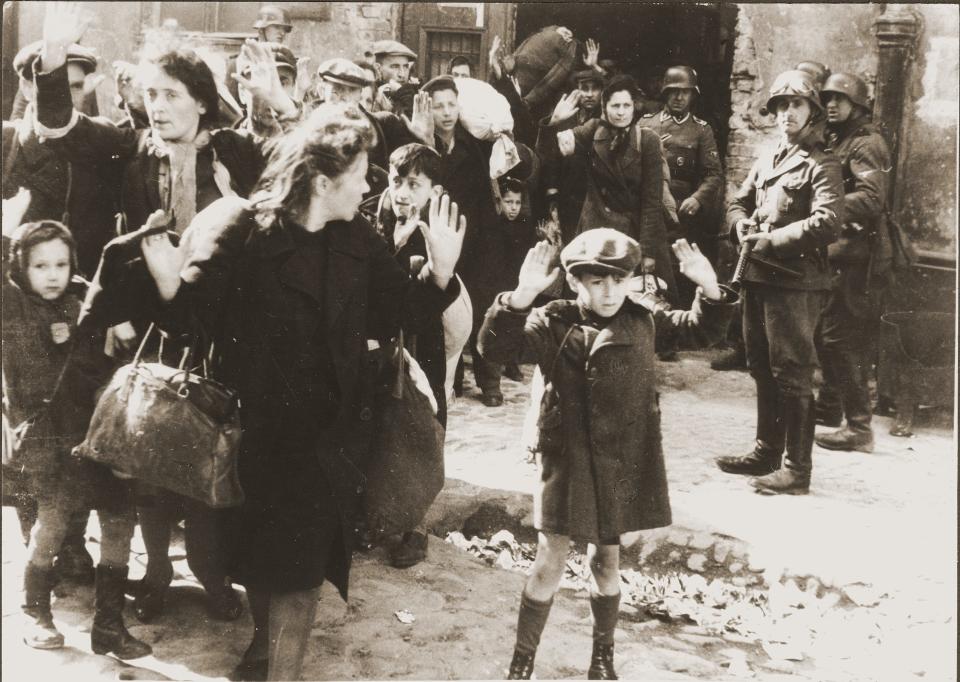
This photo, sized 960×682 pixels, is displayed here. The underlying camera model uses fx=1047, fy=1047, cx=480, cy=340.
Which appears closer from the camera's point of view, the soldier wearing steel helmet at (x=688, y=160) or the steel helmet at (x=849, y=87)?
the steel helmet at (x=849, y=87)

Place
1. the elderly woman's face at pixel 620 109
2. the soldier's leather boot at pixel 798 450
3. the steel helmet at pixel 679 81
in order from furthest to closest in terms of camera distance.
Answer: the steel helmet at pixel 679 81 → the soldier's leather boot at pixel 798 450 → the elderly woman's face at pixel 620 109

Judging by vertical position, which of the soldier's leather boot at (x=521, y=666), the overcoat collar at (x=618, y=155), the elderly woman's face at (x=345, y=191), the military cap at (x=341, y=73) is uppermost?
the military cap at (x=341, y=73)

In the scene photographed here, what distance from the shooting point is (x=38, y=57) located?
3.44 metres

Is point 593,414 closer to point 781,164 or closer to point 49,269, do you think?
point 49,269

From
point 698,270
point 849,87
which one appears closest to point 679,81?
point 849,87

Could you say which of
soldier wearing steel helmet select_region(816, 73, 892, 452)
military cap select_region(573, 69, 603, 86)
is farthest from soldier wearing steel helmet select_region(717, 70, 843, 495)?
military cap select_region(573, 69, 603, 86)

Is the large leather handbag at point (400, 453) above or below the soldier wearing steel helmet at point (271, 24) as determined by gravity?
below

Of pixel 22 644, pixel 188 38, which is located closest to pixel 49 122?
pixel 188 38

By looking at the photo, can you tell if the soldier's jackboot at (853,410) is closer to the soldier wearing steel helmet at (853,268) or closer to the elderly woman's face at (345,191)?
the soldier wearing steel helmet at (853,268)

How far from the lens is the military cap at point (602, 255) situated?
3363 mm

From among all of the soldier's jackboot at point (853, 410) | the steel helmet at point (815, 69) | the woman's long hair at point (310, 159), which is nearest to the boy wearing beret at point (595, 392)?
the woman's long hair at point (310, 159)

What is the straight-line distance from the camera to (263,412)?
10.9 feet

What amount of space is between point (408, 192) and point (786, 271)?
1924mm

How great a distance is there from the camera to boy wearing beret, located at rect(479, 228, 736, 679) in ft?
11.1
